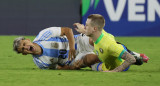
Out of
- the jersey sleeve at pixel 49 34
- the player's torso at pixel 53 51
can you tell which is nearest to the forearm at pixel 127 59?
the player's torso at pixel 53 51

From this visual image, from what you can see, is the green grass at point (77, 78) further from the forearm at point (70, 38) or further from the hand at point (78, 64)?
the hand at point (78, 64)

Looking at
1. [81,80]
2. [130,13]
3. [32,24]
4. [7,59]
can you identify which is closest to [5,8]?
[32,24]

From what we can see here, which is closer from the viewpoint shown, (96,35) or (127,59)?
(127,59)

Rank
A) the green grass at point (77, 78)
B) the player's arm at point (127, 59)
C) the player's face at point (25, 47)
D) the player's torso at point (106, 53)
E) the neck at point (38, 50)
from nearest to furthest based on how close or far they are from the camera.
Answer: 1. the green grass at point (77, 78)
2. the player's arm at point (127, 59)
3. the player's torso at point (106, 53)
4. the player's face at point (25, 47)
5. the neck at point (38, 50)

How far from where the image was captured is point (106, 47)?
646cm

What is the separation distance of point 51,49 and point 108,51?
0.89m

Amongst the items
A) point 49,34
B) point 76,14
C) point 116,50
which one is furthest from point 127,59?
point 76,14

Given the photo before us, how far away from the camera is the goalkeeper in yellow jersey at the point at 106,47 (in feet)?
20.9

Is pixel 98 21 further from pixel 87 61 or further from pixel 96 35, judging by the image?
pixel 87 61

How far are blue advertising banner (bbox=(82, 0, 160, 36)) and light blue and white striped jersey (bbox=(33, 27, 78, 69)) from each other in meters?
7.11

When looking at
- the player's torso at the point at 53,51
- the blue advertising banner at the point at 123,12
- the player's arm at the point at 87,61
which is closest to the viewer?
the player's torso at the point at 53,51

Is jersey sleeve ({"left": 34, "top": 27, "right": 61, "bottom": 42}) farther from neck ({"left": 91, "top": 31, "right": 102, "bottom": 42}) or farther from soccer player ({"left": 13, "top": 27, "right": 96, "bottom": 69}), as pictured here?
neck ({"left": 91, "top": 31, "right": 102, "bottom": 42})

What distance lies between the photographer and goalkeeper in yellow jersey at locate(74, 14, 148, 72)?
636 cm

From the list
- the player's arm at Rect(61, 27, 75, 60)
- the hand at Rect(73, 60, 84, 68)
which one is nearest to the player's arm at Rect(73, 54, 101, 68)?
the hand at Rect(73, 60, 84, 68)
